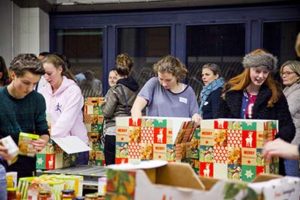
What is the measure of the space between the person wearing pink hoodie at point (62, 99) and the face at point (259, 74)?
4.33ft

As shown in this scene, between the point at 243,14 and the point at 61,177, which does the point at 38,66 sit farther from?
the point at 243,14

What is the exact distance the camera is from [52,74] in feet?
12.7

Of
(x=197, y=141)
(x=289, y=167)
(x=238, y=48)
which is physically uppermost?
(x=238, y=48)

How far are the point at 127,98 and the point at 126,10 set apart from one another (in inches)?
89.7

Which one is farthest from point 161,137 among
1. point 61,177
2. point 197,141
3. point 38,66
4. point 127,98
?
point 127,98

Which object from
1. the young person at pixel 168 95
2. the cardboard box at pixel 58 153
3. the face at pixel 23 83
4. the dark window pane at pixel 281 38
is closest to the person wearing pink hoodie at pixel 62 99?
the cardboard box at pixel 58 153

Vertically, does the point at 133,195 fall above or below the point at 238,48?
below

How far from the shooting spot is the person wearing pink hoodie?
375 centimetres

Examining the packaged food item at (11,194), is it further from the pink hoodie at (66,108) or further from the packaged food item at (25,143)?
the pink hoodie at (66,108)

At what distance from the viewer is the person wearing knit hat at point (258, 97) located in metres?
3.09

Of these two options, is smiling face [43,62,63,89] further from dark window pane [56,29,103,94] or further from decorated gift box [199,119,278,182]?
dark window pane [56,29,103,94]

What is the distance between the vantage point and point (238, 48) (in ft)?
20.6

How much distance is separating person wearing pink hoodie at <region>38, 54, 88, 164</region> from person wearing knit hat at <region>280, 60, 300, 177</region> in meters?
1.65

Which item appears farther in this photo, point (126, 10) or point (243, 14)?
point (126, 10)
